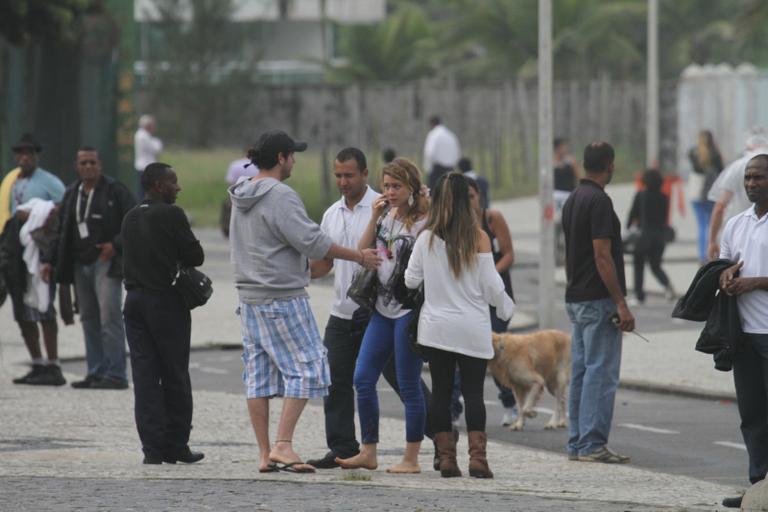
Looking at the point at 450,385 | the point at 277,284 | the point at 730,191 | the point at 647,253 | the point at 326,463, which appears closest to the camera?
the point at 277,284

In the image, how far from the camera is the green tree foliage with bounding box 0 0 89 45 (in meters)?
23.5

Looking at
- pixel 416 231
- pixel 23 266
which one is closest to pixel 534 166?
pixel 23 266

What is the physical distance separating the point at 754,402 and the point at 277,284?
2.53 metres

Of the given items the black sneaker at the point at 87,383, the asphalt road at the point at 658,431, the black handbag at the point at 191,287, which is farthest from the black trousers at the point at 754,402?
the black sneaker at the point at 87,383

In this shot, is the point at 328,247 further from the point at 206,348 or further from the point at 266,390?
the point at 206,348

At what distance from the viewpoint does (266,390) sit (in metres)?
9.70

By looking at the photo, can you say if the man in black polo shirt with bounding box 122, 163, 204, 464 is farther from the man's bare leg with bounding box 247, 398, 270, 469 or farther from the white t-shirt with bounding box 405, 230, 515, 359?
the white t-shirt with bounding box 405, 230, 515, 359

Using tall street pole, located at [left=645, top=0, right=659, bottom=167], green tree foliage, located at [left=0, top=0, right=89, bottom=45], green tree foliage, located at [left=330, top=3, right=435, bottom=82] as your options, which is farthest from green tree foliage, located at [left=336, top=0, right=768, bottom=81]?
green tree foliage, located at [left=0, top=0, right=89, bottom=45]

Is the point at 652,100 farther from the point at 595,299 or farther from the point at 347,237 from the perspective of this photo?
the point at 347,237

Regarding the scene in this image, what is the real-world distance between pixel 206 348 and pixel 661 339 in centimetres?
438

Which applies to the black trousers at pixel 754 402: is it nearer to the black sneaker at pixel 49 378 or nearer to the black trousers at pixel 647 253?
the black sneaker at pixel 49 378

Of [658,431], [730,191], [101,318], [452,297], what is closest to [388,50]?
[730,191]

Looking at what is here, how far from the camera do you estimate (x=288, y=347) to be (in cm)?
961

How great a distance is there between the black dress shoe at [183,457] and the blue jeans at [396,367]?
978mm
